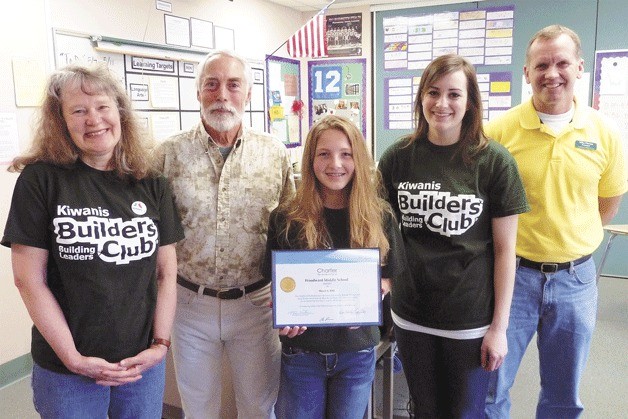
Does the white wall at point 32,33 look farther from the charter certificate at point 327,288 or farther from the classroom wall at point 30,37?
the charter certificate at point 327,288

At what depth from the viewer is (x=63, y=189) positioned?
1409 millimetres

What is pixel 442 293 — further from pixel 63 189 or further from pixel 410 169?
pixel 63 189

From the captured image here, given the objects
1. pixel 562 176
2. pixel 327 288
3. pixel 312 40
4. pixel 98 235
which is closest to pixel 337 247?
pixel 327 288

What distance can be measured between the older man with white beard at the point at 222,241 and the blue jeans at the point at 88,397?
0.29 metres

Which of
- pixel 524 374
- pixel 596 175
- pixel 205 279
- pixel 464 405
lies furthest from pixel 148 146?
pixel 524 374

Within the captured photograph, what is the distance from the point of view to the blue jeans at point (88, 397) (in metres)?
1.43

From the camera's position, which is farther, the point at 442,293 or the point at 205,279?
the point at 205,279

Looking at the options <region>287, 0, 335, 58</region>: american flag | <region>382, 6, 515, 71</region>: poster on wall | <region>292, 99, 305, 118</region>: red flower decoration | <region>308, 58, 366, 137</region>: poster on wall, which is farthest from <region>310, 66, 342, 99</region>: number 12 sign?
<region>287, 0, 335, 58</region>: american flag

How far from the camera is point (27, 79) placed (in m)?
3.06

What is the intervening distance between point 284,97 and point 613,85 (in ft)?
10.4

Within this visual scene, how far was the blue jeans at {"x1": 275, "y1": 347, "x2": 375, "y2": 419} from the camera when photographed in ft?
5.38

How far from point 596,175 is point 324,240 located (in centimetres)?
101

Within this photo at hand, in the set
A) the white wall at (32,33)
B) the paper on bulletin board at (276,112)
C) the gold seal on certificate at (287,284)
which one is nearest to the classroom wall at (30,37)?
the white wall at (32,33)

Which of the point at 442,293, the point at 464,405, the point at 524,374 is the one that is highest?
the point at 442,293
